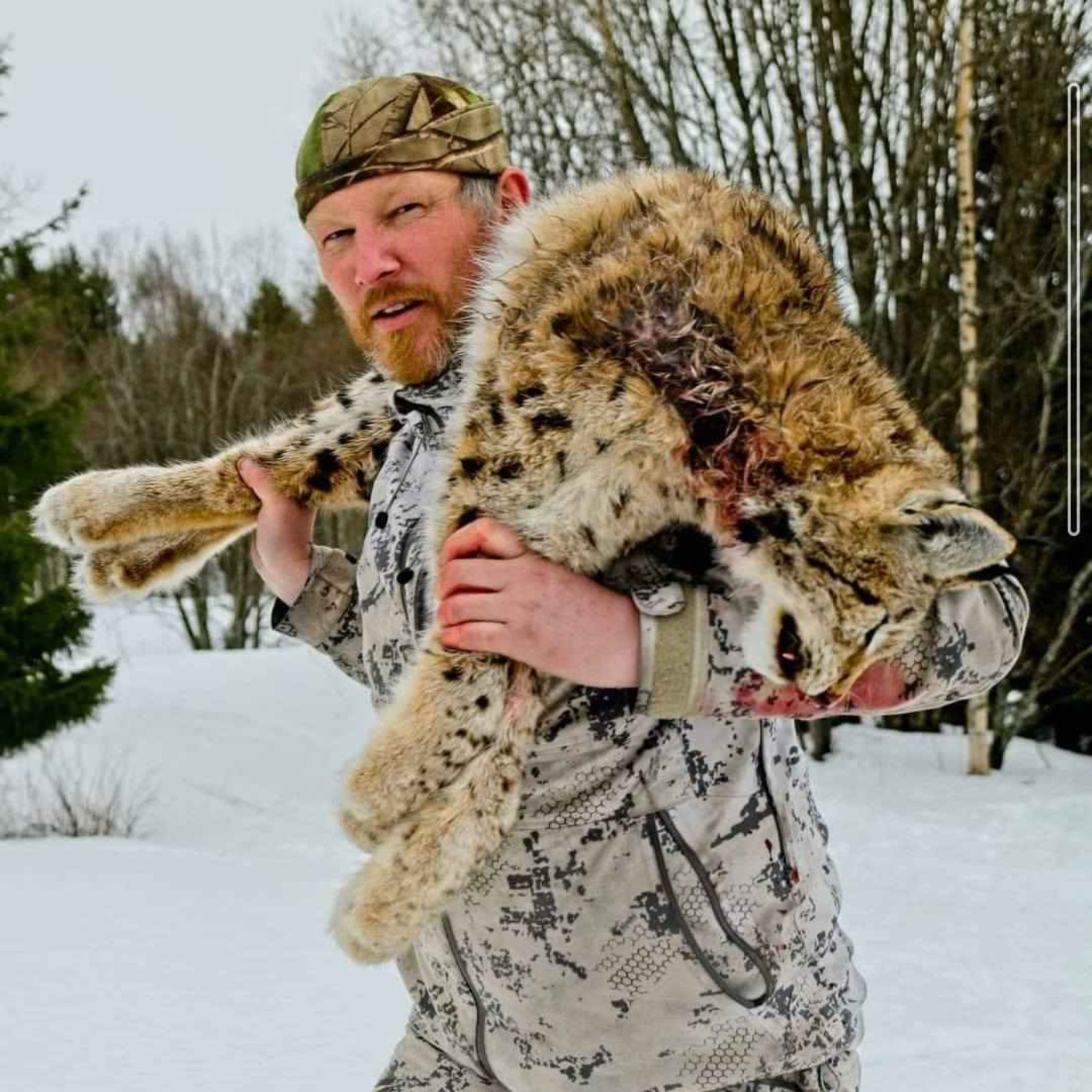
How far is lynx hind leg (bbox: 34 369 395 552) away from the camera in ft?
6.55

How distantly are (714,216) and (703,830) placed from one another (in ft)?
2.44

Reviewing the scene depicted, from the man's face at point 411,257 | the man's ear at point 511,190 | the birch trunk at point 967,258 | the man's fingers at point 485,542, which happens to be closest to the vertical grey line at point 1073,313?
the birch trunk at point 967,258

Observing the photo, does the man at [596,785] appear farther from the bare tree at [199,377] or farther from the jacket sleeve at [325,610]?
the bare tree at [199,377]

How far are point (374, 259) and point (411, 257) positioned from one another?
0.06m

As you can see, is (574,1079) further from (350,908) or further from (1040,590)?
(1040,590)

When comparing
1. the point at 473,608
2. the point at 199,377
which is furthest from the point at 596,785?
the point at 199,377

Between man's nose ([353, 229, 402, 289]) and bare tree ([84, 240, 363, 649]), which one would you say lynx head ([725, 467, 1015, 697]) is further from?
bare tree ([84, 240, 363, 649])

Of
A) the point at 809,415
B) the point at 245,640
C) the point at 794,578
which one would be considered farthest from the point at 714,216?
the point at 245,640

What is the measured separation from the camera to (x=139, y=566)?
6.72 feet

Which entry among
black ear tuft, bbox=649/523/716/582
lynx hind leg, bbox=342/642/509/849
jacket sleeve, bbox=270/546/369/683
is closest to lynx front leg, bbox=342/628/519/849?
lynx hind leg, bbox=342/642/509/849

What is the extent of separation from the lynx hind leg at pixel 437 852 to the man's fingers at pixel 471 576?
0.19 meters

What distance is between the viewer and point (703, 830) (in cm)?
149

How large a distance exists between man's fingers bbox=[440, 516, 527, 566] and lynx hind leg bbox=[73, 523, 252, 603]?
82 centimetres

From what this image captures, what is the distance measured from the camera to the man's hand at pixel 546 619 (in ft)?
4.42
